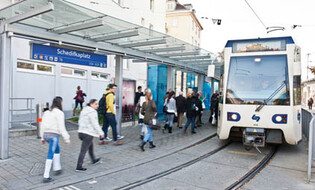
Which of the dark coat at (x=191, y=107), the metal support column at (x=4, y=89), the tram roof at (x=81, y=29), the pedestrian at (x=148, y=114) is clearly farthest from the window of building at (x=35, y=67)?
the dark coat at (x=191, y=107)

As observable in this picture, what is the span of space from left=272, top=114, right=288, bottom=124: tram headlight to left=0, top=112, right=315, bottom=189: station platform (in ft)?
3.41

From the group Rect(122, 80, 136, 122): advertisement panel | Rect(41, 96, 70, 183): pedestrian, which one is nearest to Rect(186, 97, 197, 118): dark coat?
Rect(122, 80, 136, 122): advertisement panel

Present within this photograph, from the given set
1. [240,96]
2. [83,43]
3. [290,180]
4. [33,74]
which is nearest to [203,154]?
[240,96]

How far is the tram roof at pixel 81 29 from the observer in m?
5.56

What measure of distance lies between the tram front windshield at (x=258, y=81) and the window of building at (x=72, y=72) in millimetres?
10402

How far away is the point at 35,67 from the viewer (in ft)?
41.3

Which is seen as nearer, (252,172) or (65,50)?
(252,172)

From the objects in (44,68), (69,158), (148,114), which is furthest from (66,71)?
(69,158)

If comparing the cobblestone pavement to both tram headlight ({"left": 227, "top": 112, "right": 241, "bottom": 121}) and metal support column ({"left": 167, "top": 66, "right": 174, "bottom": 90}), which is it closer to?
tram headlight ({"left": 227, "top": 112, "right": 241, "bottom": 121})

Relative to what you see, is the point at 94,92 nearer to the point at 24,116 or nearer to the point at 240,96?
the point at 24,116

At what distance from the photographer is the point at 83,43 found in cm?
733

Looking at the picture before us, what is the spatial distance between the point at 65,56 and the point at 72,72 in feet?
26.9

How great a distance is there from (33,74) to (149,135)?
26.8 ft

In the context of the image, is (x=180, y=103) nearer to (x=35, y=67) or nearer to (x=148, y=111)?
(x=148, y=111)
